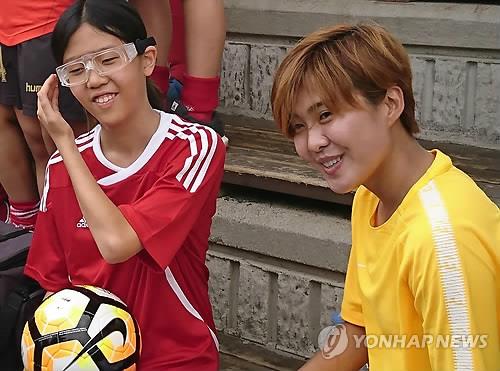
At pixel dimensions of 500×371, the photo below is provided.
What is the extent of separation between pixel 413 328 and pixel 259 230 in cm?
169

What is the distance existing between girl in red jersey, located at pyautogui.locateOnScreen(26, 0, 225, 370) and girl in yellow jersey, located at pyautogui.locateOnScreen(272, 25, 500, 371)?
0.60 meters

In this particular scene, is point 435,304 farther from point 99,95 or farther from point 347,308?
point 99,95

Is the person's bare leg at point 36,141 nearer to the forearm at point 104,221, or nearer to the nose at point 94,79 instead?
the nose at point 94,79

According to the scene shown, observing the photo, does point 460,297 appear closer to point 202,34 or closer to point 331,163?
point 331,163

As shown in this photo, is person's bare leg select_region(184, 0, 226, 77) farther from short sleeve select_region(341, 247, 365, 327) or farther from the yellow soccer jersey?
the yellow soccer jersey

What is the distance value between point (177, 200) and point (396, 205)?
738 mm

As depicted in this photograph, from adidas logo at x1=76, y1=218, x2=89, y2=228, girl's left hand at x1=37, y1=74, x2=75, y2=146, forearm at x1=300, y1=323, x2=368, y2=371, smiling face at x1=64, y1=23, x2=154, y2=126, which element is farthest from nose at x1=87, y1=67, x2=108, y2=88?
forearm at x1=300, y1=323, x2=368, y2=371

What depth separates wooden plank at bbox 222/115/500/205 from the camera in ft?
12.0

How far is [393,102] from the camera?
216 centimetres

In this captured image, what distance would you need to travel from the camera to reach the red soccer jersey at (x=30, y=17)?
363 centimetres

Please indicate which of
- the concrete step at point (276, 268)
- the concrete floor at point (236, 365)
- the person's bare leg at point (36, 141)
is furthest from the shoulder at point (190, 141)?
the concrete floor at point (236, 365)

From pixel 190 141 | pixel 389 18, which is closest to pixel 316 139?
pixel 190 141

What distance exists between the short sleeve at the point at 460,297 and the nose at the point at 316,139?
0.32 m

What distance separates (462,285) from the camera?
1.94 metres
